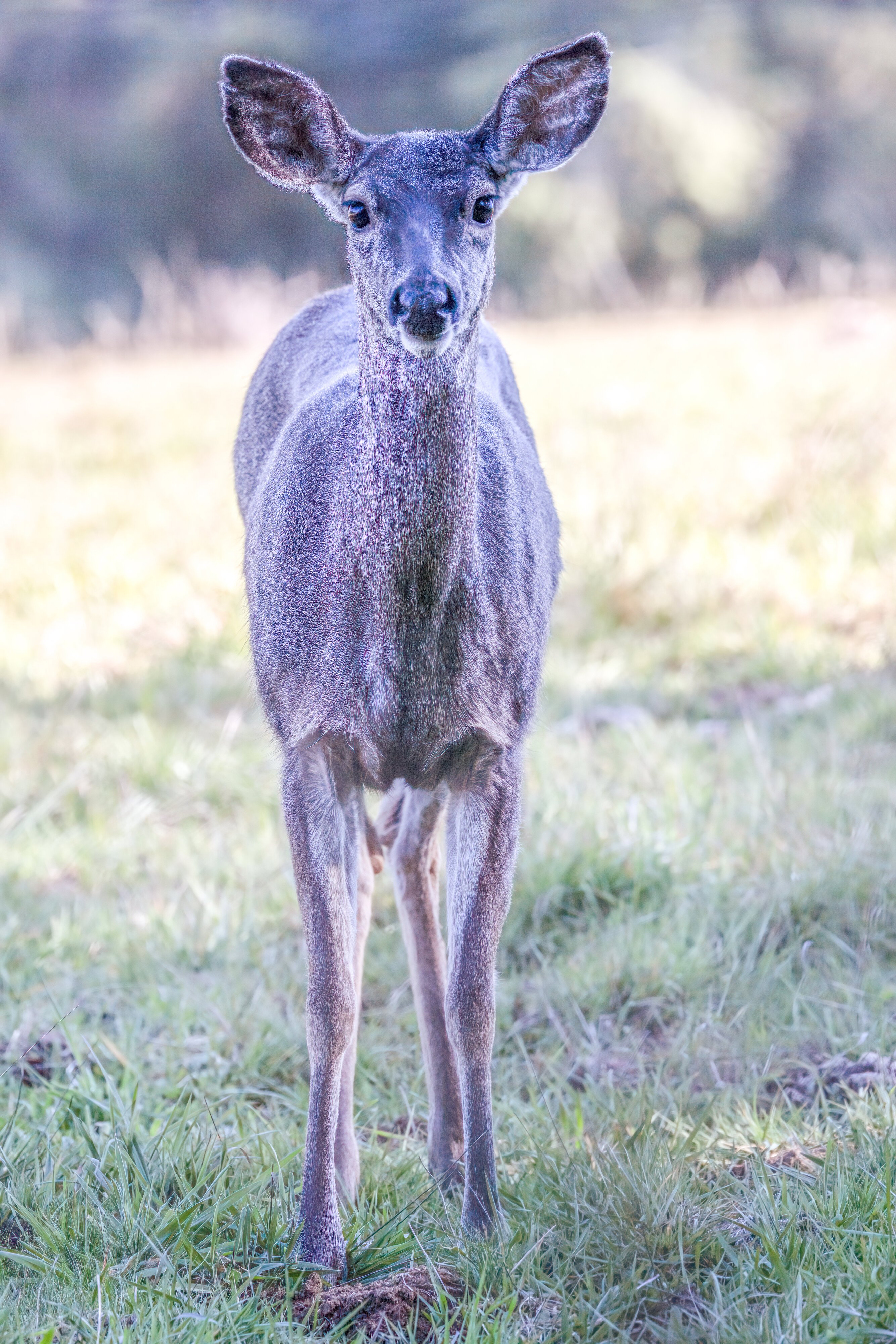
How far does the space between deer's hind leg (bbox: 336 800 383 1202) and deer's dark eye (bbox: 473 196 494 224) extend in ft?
3.83

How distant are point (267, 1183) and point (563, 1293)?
65 cm

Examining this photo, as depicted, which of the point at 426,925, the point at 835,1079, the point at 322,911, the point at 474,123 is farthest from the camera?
the point at 474,123

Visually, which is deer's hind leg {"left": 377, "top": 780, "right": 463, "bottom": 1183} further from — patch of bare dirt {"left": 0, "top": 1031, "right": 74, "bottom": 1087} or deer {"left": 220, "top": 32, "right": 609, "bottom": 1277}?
patch of bare dirt {"left": 0, "top": 1031, "right": 74, "bottom": 1087}

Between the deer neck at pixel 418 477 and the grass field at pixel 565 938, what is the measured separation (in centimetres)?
112

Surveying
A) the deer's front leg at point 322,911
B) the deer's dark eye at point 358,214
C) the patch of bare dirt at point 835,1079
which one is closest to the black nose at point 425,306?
the deer's dark eye at point 358,214

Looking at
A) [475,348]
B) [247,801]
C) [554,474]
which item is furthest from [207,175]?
[475,348]

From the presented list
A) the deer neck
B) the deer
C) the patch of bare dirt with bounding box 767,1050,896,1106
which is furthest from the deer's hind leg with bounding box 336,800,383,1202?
the patch of bare dirt with bounding box 767,1050,896,1106

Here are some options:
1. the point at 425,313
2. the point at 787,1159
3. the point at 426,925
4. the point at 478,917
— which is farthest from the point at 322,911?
→ the point at 425,313

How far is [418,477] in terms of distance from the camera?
291 centimetres

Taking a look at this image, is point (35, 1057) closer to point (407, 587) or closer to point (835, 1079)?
point (407, 587)

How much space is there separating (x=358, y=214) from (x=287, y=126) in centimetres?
30

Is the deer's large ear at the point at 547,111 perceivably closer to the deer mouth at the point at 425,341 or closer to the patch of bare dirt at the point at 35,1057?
the deer mouth at the point at 425,341

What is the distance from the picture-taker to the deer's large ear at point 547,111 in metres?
3.06

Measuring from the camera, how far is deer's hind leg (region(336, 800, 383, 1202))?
10.2ft
